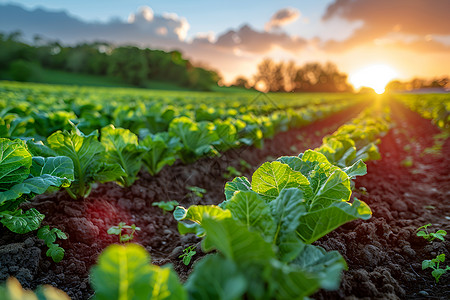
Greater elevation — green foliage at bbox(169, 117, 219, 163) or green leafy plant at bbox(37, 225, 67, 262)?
green foliage at bbox(169, 117, 219, 163)

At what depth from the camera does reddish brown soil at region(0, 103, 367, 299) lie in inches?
82.0

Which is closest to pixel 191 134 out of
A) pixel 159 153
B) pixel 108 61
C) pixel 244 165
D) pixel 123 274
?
pixel 159 153

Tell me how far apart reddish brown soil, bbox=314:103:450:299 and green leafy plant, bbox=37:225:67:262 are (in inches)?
71.5

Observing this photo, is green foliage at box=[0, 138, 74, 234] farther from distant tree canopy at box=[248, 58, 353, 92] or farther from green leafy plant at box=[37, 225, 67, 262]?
distant tree canopy at box=[248, 58, 353, 92]

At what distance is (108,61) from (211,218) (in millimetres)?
72517

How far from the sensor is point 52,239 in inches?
88.9

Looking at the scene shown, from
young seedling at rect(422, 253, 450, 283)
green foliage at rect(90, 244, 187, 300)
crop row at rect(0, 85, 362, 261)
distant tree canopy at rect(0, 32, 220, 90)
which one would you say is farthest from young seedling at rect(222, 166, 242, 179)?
distant tree canopy at rect(0, 32, 220, 90)

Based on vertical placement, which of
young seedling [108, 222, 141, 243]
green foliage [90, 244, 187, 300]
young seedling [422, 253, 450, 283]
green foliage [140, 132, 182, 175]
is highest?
green foliage [90, 244, 187, 300]

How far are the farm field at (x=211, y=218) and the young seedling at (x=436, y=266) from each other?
0.17ft

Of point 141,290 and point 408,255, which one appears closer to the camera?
point 141,290

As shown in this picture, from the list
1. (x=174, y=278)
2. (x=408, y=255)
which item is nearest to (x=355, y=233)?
(x=408, y=255)

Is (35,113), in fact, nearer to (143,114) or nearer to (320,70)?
(143,114)

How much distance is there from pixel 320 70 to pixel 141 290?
101813 millimetres

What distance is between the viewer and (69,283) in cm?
211
